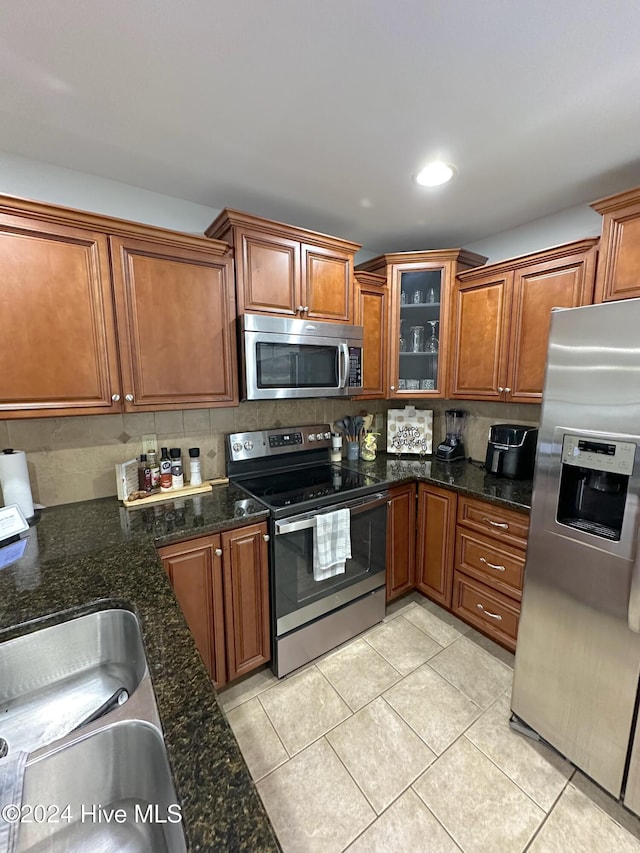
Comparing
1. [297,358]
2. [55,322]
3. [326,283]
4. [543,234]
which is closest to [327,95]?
[326,283]

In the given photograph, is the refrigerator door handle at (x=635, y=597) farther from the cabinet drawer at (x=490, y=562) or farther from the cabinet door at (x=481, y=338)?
the cabinet door at (x=481, y=338)

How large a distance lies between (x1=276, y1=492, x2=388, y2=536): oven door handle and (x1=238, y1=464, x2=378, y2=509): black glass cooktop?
0.24 ft

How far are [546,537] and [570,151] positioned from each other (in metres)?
1.65

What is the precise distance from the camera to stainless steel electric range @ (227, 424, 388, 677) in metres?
1.78

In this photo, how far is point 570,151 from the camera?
156cm

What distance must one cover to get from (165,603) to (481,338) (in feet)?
7.20

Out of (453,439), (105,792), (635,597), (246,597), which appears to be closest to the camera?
(105,792)

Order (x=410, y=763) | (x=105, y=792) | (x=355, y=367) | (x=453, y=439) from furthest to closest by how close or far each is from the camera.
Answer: (x=453, y=439) → (x=355, y=367) → (x=410, y=763) → (x=105, y=792)

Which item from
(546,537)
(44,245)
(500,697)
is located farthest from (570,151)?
(500,697)

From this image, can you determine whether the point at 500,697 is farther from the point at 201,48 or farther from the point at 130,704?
the point at 201,48

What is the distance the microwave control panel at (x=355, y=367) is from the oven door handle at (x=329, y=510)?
69 cm

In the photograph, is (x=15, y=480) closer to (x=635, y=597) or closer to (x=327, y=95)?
(x=327, y=95)

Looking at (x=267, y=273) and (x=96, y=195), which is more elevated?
(x=96, y=195)

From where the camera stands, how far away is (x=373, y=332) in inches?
97.0
